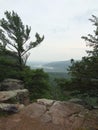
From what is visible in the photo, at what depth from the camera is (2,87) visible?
2580 centimetres

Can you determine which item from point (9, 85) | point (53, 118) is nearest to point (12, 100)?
point (53, 118)

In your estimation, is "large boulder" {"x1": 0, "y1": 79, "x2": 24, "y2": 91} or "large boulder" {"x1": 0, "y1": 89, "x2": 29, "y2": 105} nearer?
"large boulder" {"x1": 0, "y1": 89, "x2": 29, "y2": 105}

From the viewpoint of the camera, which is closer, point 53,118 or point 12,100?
point 53,118

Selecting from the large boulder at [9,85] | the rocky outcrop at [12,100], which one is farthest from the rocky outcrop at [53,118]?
the large boulder at [9,85]

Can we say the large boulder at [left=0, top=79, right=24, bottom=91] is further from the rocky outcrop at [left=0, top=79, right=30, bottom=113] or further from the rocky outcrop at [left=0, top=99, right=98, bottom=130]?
the rocky outcrop at [left=0, top=99, right=98, bottom=130]

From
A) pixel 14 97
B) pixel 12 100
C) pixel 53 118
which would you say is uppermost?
pixel 14 97

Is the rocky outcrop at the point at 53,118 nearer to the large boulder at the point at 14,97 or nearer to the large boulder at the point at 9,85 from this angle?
the large boulder at the point at 14,97

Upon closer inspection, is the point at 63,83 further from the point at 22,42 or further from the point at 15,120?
the point at 22,42

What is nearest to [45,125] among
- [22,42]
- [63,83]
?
[63,83]

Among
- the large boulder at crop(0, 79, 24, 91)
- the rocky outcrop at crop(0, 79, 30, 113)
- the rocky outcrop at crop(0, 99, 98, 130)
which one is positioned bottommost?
the rocky outcrop at crop(0, 99, 98, 130)

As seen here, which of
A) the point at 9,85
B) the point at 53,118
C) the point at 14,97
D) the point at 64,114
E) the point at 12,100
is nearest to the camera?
the point at 53,118

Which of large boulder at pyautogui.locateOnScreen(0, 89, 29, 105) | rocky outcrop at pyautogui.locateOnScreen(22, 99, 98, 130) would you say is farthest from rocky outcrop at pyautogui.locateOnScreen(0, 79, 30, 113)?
rocky outcrop at pyautogui.locateOnScreen(22, 99, 98, 130)

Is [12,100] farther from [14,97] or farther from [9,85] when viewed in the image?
[9,85]

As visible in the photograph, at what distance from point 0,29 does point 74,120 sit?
743 inches
